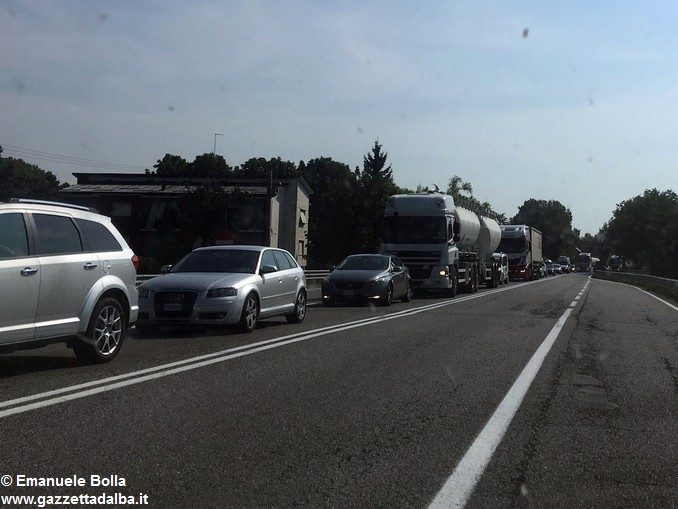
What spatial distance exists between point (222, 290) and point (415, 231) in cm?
1508

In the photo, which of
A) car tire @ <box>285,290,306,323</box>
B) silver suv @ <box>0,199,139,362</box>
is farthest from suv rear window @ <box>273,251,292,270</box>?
silver suv @ <box>0,199,139,362</box>

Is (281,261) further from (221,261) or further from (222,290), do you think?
(222,290)

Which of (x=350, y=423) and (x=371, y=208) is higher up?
(x=371, y=208)

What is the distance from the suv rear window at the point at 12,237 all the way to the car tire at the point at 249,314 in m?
5.25

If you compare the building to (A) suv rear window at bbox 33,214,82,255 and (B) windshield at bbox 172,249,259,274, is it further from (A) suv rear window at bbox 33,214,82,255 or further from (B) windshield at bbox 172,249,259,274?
(A) suv rear window at bbox 33,214,82,255

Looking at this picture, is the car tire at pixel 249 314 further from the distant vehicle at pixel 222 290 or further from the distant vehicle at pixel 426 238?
the distant vehicle at pixel 426 238

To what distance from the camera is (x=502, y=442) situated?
245 inches

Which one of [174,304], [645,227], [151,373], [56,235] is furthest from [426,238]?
[645,227]

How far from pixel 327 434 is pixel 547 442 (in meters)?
1.64

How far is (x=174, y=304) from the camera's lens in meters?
13.2

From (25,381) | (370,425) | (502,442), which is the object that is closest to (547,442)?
(502,442)

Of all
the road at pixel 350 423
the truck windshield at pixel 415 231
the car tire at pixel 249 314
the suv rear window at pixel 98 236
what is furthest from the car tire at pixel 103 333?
the truck windshield at pixel 415 231

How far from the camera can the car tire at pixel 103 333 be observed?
9438 millimetres

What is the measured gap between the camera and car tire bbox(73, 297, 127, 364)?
31.0 feet
